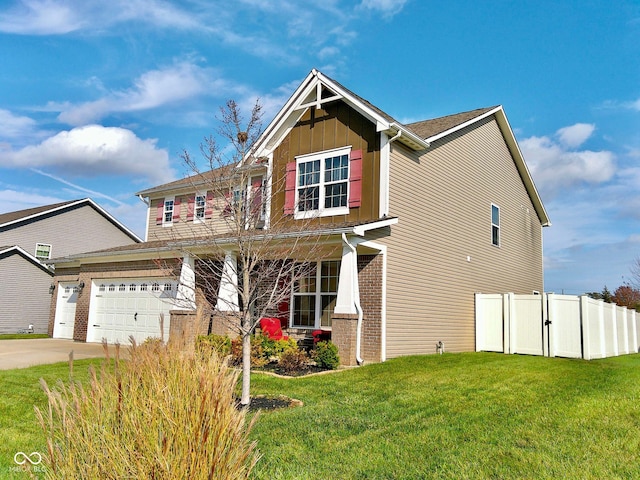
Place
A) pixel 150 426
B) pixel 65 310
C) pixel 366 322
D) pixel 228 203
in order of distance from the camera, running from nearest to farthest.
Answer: pixel 150 426, pixel 228 203, pixel 366 322, pixel 65 310

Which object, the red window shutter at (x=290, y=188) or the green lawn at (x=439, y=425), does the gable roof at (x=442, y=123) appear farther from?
the green lawn at (x=439, y=425)

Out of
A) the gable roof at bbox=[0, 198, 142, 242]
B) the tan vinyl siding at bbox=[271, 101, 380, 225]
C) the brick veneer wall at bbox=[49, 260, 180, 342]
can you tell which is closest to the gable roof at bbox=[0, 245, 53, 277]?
the gable roof at bbox=[0, 198, 142, 242]

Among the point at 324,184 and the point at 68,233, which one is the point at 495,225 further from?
the point at 68,233

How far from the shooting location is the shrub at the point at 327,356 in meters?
11.7

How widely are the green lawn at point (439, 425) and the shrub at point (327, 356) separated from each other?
1.13 m

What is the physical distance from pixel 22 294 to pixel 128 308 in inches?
383

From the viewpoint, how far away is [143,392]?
310 centimetres

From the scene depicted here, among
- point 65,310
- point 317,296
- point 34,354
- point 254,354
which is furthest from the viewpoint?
point 65,310

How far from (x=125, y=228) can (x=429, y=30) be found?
23630mm

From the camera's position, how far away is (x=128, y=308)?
18.5m

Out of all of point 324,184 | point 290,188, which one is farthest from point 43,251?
point 324,184

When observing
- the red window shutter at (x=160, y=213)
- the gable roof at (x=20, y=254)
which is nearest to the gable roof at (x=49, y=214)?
the gable roof at (x=20, y=254)

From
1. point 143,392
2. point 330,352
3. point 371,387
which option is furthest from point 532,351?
point 143,392

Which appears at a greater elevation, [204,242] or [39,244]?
[39,244]
